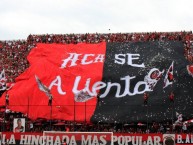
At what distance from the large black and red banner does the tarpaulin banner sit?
5235 mm

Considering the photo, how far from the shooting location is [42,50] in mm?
40812

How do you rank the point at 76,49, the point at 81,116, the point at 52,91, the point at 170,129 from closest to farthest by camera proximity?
1. the point at 170,129
2. the point at 81,116
3. the point at 52,91
4. the point at 76,49

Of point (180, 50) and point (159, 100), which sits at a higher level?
point (180, 50)

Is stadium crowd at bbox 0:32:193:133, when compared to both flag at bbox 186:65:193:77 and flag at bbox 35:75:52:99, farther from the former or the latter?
flag at bbox 35:75:52:99

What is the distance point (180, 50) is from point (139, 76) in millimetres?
5669

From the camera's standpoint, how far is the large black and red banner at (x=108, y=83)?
31.8 metres

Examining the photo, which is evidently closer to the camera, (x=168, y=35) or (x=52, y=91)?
(x=52, y=91)

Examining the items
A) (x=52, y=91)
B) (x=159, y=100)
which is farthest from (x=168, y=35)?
(x=52, y=91)

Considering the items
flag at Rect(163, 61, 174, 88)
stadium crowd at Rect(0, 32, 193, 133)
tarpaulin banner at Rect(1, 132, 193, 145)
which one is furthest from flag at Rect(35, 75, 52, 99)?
flag at Rect(163, 61, 174, 88)

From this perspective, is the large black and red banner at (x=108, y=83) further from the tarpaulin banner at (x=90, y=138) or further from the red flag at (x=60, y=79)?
the tarpaulin banner at (x=90, y=138)

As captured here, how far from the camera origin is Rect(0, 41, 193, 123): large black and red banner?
3181 cm

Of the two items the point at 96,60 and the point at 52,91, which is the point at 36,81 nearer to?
the point at 52,91

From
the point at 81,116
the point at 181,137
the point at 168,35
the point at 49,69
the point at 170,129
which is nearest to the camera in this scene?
the point at 181,137

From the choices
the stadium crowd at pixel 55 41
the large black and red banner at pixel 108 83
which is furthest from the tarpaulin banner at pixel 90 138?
the stadium crowd at pixel 55 41
